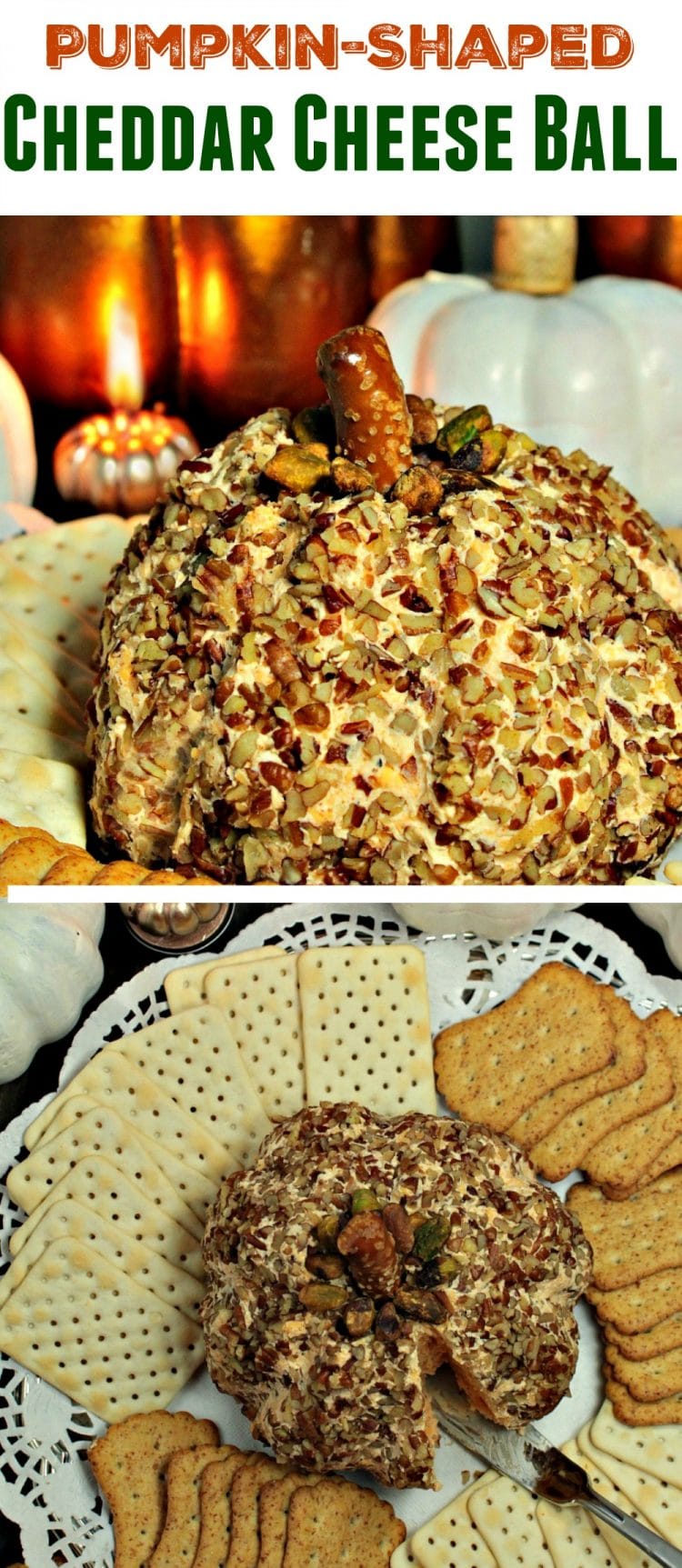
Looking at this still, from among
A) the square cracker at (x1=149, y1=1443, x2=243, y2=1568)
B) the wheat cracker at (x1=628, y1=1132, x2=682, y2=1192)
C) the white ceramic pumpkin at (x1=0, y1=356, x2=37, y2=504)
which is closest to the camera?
the square cracker at (x1=149, y1=1443, x2=243, y2=1568)

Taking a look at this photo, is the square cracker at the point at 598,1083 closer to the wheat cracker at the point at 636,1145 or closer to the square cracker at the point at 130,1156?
the wheat cracker at the point at 636,1145

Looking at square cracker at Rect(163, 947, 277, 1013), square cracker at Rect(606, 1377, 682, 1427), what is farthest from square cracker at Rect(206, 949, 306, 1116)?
square cracker at Rect(606, 1377, 682, 1427)

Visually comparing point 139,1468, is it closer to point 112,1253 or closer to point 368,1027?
point 112,1253

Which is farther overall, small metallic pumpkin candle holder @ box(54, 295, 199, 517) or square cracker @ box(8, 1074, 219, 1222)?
small metallic pumpkin candle holder @ box(54, 295, 199, 517)

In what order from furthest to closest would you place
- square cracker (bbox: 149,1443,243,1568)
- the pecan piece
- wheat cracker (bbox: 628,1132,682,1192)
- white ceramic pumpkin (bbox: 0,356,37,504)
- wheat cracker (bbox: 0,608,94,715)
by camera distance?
white ceramic pumpkin (bbox: 0,356,37,504), wheat cracker (bbox: 0,608,94,715), wheat cracker (bbox: 628,1132,682,1192), square cracker (bbox: 149,1443,243,1568), the pecan piece

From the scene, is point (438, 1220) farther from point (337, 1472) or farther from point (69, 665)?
point (69, 665)

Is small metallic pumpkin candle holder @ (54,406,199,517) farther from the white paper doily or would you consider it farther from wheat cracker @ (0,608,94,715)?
the white paper doily

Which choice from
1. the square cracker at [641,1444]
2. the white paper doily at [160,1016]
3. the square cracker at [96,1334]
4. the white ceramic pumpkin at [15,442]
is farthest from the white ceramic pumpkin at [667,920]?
the white ceramic pumpkin at [15,442]
